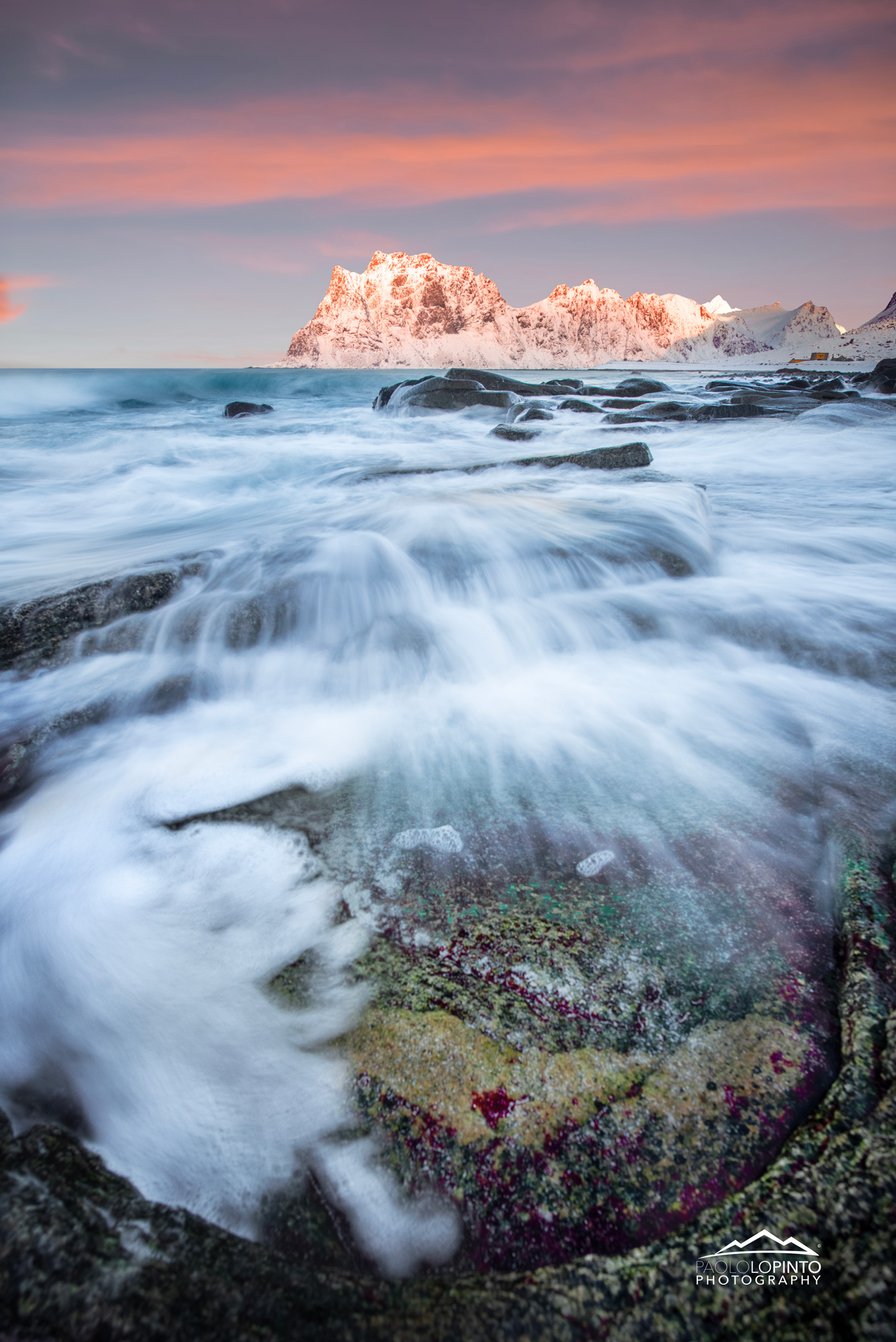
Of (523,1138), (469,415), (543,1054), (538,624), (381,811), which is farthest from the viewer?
(469,415)

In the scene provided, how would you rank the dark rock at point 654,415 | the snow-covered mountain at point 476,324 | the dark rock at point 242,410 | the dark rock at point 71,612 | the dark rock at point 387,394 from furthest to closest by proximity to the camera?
the snow-covered mountain at point 476,324 < the dark rock at point 242,410 < the dark rock at point 387,394 < the dark rock at point 654,415 < the dark rock at point 71,612

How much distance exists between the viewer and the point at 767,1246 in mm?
871

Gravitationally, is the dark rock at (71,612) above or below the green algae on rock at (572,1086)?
above

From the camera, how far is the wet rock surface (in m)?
0.76

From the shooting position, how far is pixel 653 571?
4.29 metres

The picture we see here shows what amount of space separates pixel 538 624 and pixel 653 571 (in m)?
1.15

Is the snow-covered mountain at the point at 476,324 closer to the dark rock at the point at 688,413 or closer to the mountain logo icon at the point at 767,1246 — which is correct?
the dark rock at the point at 688,413

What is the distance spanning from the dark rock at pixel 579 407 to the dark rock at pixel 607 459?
749cm

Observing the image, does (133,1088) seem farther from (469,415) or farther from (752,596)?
(469,415)

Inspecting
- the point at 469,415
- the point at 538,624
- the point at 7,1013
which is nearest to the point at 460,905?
the point at 7,1013

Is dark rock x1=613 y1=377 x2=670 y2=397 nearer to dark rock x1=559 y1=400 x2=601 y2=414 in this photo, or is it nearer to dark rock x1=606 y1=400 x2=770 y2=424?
dark rock x1=559 y1=400 x2=601 y2=414

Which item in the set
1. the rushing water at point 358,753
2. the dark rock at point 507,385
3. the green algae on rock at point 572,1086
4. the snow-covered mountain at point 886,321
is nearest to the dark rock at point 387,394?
the dark rock at point 507,385

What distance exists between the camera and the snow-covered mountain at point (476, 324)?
182m

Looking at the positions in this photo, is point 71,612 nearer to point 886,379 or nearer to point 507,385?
point 507,385
